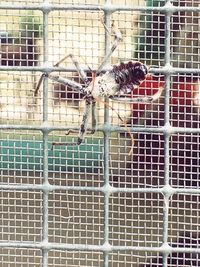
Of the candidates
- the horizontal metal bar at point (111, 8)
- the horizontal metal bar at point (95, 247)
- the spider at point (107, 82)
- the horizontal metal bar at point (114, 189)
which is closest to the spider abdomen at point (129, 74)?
the spider at point (107, 82)

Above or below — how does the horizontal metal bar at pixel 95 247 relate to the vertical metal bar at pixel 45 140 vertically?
below

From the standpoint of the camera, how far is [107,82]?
1616mm

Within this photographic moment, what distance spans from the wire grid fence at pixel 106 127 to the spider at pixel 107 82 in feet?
0.07

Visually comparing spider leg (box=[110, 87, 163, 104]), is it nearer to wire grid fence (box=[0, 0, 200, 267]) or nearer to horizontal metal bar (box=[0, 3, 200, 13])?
wire grid fence (box=[0, 0, 200, 267])

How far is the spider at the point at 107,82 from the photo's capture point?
1574mm

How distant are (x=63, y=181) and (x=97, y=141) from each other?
15 centimetres

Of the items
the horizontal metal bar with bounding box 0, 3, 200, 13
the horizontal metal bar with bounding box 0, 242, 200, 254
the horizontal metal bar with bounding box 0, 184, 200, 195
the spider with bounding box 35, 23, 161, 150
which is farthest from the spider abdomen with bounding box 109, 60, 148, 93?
the horizontal metal bar with bounding box 0, 242, 200, 254

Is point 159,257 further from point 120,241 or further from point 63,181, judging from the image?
point 63,181

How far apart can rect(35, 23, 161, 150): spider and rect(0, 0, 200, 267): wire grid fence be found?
2 centimetres

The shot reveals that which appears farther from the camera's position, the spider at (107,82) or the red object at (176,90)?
the red object at (176,90)

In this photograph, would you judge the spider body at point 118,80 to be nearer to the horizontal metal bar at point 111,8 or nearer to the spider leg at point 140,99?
the spider leg at point 140,99

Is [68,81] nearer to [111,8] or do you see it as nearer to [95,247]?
[111,8]

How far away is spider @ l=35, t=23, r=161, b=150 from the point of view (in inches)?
62.0

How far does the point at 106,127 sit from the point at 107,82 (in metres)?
0.10
